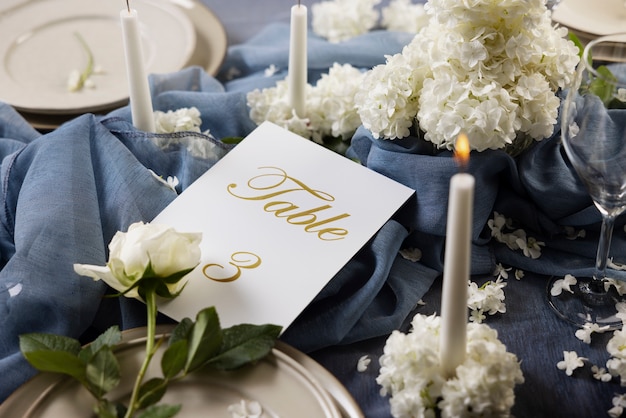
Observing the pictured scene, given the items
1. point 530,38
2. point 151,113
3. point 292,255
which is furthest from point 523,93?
point 151,113

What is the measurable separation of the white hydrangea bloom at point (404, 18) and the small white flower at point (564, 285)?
67 centimetres

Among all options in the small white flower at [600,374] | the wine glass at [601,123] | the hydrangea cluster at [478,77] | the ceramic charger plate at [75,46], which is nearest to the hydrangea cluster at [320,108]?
the hydrangea cluster at [478,77]

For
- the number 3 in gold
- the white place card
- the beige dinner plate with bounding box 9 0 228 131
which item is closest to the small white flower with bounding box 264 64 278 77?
the beige dinner plate with bounding box 9 0 228 131

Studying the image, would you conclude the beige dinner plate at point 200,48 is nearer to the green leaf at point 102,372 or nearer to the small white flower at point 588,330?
the green leaf at point 102,372

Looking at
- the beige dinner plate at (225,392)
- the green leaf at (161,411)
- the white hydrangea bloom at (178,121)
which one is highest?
the white hydrangea bloom at (178,121)

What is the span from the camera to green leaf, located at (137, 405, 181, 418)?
2.26ft

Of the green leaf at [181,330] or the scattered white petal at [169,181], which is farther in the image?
the scattered white petal at [169,181]

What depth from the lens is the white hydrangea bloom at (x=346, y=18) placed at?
1.46 metres

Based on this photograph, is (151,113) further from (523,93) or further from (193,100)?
(523,93)

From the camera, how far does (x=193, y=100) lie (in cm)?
117

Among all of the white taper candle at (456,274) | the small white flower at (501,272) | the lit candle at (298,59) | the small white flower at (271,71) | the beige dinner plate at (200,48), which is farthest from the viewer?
the small white flower at (271,71)

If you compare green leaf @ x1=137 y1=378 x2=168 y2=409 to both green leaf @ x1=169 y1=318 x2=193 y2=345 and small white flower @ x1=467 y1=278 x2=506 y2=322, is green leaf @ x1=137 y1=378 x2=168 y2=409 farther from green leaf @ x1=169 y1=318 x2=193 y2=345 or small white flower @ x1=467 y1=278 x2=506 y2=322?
small white flower @ x1=467 y1=278 x2=506 y2=322

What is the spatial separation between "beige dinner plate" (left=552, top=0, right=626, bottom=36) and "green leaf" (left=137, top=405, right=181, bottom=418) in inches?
36.0

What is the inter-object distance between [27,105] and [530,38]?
75 cm
